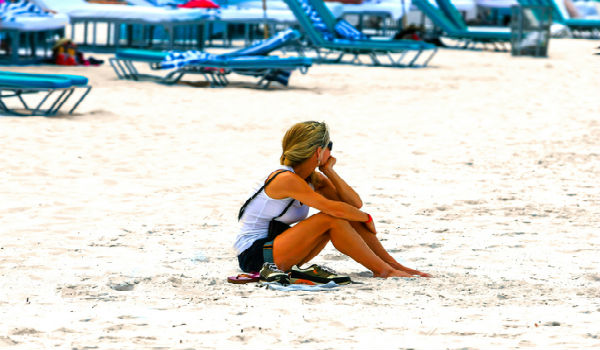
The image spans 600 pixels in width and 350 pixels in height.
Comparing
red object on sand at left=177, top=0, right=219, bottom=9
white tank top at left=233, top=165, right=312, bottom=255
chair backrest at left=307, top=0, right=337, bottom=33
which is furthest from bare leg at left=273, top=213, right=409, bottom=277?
red object on sand at left=177, top=0, right=219, bottom=9

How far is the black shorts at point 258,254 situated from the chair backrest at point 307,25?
13083 millimetres

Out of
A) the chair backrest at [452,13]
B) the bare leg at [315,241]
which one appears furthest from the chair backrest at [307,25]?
the bare leg at [315,241]

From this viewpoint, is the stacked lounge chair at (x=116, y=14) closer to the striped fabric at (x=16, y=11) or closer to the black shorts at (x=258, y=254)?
the striped fabric at (x=16, y=11)

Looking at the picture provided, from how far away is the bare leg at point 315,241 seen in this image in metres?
4.21

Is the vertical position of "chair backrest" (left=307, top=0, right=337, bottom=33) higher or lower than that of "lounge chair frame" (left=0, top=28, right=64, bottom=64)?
higher

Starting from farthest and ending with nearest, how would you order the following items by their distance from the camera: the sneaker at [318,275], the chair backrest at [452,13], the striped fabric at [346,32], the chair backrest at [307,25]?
the chair backrest at [452,13] < the striped fabric at [346,32] < the chair backrest at [307,25] < the sneaker at [318,275]

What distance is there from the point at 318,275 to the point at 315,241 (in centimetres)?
19

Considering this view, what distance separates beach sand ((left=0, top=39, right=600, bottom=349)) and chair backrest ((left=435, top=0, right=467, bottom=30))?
1083cm

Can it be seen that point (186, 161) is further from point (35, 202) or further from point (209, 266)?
point (209, 266)

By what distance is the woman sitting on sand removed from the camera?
13.7ft

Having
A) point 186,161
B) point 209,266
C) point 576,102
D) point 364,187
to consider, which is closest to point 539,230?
point 364,187

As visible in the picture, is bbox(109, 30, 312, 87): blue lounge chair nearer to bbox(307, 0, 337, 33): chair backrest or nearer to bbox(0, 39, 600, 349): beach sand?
bbox(0, 39, 600, 349): beach sand

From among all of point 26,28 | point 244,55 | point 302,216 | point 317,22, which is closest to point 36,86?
point 244,55

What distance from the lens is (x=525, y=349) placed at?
10.4ft
